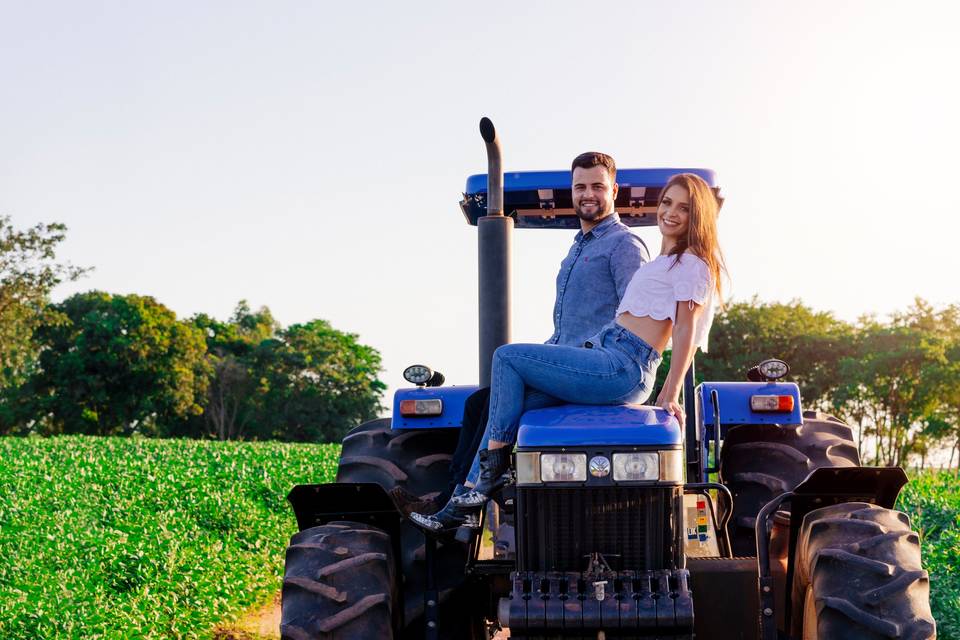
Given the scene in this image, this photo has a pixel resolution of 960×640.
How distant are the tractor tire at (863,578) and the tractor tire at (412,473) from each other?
164cm

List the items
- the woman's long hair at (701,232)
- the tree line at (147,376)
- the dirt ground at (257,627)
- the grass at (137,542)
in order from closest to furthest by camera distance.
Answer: the woman's long hair at (701,232) < the grass at (137,542) < the dirt ground at (257,627) < the tree line at (147,376)

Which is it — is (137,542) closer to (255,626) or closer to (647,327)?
(255,626)

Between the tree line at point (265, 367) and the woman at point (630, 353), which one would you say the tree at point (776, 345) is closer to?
the tree line at point (265, 367)

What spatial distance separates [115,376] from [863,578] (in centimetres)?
5020

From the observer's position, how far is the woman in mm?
4398

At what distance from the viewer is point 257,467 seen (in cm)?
1873

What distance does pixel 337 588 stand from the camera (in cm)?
439

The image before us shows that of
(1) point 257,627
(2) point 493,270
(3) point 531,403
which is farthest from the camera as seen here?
(1) point 257,627

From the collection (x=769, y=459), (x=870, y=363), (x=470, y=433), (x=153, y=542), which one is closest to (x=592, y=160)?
(x=470, y=433)

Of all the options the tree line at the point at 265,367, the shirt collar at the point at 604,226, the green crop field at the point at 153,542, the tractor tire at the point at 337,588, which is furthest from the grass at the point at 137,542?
the tree line at the point at 265,367

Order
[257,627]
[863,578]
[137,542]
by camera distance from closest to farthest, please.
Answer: [863,578] → [257,627] → [137,542]

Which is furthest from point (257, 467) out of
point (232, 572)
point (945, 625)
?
point (945, 625)

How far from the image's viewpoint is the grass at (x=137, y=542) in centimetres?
799

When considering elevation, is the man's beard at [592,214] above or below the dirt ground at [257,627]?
above
